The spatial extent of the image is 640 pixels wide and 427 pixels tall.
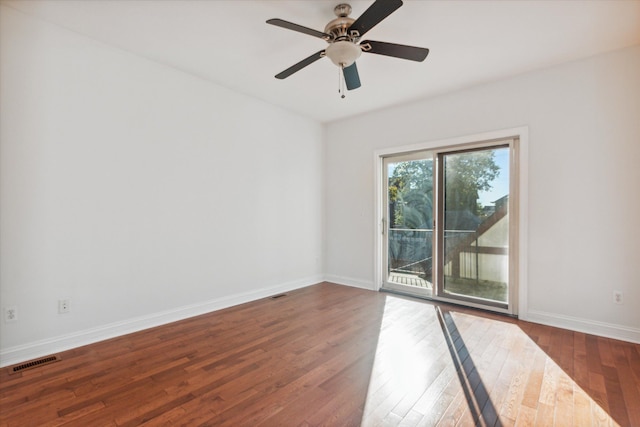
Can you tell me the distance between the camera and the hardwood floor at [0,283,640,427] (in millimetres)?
1777

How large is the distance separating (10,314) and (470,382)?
3.48 m

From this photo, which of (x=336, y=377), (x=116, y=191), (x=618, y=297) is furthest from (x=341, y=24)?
(x=618, y=297)

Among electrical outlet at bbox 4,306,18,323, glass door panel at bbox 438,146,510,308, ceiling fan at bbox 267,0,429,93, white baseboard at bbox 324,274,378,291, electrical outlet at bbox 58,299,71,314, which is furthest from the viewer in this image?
white baseboard at bbox 324,274,378,291

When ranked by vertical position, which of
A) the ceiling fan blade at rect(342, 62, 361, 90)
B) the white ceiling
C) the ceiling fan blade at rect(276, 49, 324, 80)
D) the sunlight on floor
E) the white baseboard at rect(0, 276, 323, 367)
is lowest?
the sunlight on floor

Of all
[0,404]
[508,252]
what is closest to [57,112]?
[0,404]

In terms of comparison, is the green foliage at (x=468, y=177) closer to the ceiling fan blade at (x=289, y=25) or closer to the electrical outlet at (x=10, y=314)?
the ceiling fan blade at (x=289, y=25)

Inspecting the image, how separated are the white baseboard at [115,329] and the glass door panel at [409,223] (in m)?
1.97

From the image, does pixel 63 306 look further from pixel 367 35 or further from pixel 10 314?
pixel 367 35

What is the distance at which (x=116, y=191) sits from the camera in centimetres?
291

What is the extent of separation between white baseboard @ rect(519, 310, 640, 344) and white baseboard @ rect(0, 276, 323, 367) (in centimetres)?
322

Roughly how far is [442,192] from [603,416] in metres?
2.72

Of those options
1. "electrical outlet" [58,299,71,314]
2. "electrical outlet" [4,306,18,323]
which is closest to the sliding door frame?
"electrical outlet" [58,299,71,314]

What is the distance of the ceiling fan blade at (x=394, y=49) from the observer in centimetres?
228

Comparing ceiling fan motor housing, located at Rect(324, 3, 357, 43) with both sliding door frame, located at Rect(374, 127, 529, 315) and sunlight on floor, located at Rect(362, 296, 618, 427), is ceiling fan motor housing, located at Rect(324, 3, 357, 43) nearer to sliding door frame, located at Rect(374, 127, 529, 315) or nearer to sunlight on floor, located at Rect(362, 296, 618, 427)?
sliding door frame, located at Rect(374, 127, 529, 315)
